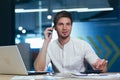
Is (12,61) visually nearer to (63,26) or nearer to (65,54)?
(65,54)

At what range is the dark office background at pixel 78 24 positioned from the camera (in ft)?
12.5

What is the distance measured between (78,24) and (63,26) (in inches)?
36.5

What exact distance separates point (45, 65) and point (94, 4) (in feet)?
4.77

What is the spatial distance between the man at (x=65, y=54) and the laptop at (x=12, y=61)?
2.87 feet

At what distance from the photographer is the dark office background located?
380 centimetres

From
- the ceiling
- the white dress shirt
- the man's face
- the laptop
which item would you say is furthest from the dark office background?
the laptop

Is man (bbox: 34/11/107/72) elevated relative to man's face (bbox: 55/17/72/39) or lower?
lower

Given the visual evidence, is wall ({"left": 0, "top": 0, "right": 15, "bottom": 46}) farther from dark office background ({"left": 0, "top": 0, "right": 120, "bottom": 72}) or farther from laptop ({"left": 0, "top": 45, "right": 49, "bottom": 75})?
laptop ({"left": 0, "top": 45, "right": 49, "bottom": 75})

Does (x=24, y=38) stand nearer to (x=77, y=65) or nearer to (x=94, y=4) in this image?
(x=94, y=4)

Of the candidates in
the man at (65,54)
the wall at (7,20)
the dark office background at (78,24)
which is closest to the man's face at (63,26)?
the man at (65,54)

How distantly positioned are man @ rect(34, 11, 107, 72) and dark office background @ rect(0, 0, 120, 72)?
89 centimetres

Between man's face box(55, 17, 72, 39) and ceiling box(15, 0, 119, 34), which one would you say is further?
ceiling box(15, 0, 119, 34)

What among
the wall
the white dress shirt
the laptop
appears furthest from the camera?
the wall

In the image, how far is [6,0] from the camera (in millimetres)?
3994
